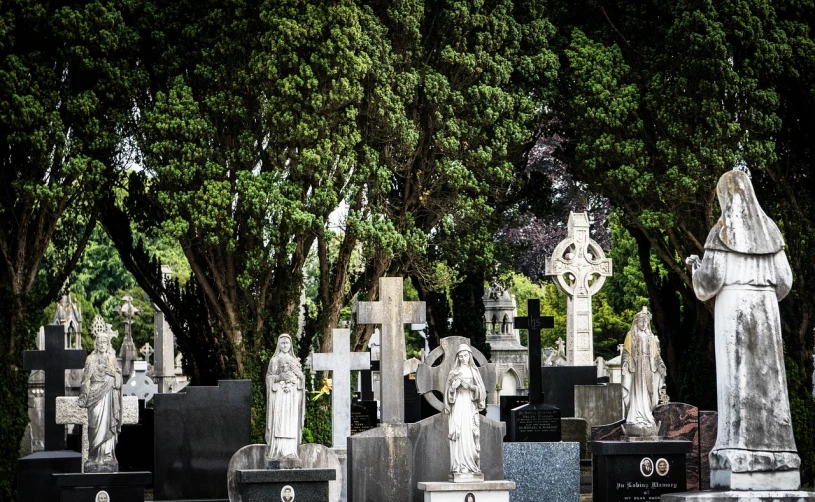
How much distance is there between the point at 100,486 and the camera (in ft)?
48.5

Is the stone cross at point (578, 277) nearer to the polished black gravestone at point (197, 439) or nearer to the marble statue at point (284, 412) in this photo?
the polished black gravestone at point (197, 439)

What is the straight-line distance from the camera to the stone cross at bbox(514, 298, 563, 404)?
723 inches

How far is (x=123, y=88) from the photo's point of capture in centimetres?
2216

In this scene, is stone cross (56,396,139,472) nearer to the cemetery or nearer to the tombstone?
the cemetery

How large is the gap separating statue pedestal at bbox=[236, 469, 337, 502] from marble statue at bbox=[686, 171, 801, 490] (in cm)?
495

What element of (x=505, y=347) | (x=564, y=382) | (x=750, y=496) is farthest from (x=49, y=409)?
(x=505, y=347)

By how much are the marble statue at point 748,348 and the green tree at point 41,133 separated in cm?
1285

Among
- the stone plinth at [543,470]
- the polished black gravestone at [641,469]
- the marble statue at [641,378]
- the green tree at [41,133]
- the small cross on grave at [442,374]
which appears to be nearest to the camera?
the small cross on grave at [442,374]

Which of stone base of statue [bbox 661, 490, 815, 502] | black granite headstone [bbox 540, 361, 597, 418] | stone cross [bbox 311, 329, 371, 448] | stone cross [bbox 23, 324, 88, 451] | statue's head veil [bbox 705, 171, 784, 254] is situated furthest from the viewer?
black granite headstone [bbox 540, 361, 597, 418]

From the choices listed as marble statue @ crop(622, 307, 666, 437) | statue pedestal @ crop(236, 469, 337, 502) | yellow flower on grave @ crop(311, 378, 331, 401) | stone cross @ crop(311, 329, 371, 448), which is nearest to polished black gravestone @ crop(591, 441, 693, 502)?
marble statue @ crop(622, 307, 666, 437)

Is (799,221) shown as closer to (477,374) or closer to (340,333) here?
(340,333)

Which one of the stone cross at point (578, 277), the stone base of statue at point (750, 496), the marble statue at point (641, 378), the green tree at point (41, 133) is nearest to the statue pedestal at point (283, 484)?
the marble statue at point (641, 378)

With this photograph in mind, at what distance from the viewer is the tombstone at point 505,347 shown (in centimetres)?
2972

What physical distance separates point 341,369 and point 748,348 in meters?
8.25
